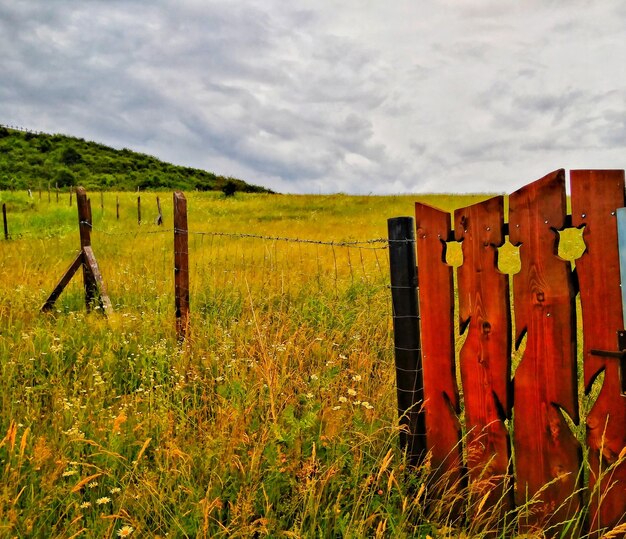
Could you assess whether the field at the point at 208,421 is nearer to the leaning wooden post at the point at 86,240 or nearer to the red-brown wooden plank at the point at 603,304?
the leaning wooden post at the point at 86,240

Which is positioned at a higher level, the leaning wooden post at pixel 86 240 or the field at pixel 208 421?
the leaning wooden post at pixel 86 240

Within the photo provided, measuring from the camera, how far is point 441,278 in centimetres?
285

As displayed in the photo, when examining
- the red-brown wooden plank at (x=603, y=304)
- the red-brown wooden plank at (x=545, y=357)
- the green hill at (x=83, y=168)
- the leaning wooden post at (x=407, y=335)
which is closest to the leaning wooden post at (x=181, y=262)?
the leaning wooden post at (x=407, y=335)

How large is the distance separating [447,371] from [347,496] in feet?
2.90

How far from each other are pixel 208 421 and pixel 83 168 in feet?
194

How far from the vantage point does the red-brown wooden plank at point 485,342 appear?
8.58 ft

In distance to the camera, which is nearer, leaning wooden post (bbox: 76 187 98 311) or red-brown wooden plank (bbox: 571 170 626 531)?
red-brown wooden plank (bbox: 571 170 626 531)

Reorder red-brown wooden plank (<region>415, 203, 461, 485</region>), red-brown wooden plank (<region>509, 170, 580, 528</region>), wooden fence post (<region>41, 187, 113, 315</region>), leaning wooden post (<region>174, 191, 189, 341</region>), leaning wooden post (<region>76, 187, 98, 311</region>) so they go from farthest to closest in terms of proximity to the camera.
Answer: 1. leaning wooden post (<region>76, 187, 98, 311</region>)
2. wooden fence post (<region>41, 187, 113, 315</region>)
3. leaning wooden post (<region>174, 191, 189, 341</region>)
4. red-brown wooden plank (<region>415, 203, 461, 485</region>)
5. red-brown wooden plank (<region>509, 170, 580, 528</region>)

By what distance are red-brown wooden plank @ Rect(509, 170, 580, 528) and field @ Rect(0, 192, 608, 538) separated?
0.39 metres

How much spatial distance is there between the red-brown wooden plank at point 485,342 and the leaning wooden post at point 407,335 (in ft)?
0.91

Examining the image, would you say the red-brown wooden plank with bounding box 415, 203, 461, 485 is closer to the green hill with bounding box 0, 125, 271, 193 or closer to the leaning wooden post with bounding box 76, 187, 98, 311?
the leaning wooden post with bounding box 76, 187, 98, 311

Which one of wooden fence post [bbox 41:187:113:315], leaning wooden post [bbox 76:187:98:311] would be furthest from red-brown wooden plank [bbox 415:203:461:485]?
leaning wooden post [bbox 76:187:98:311]

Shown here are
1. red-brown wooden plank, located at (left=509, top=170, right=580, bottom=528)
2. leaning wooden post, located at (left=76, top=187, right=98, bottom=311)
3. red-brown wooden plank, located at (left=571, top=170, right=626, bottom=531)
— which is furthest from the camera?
leaning wooden post, located at (left=76, top=187, right=98, bottom=311)

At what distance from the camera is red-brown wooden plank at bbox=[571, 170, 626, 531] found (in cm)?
229
